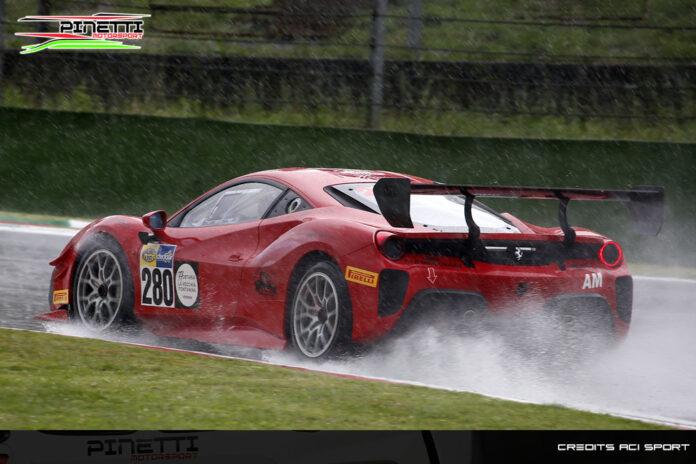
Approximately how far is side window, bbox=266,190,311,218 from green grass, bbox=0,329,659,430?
1203mm

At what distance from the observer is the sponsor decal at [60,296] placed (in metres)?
6.73

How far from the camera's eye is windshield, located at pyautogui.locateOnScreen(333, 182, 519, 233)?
18.4 feet

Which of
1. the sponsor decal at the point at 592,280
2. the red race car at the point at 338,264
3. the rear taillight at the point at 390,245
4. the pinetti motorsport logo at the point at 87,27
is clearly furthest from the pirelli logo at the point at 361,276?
the pinetti motorsport logo at the point at 87,27

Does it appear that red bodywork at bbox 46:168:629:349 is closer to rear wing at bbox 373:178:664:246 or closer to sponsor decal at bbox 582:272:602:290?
sponsor decal at bbox 582:272:602:290

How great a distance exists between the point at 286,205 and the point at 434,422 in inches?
83.4

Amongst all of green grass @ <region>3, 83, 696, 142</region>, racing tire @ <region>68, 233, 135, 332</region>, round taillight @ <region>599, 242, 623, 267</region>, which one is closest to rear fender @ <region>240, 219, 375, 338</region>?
racing tire @ <region>68, 233, 135, 332</region>

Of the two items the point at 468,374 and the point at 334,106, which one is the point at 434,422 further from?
the point at 334,106

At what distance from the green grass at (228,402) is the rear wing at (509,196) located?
0.74m

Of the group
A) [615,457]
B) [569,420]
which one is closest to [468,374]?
[569,420]

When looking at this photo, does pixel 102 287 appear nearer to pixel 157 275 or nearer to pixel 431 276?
pixel 157 275

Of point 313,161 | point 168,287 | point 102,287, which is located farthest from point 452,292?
point 313,161

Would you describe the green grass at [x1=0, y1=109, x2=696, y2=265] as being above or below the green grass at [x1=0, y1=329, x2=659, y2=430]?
above

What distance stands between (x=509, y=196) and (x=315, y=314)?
42.4 inches

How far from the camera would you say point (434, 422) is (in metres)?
4.14
